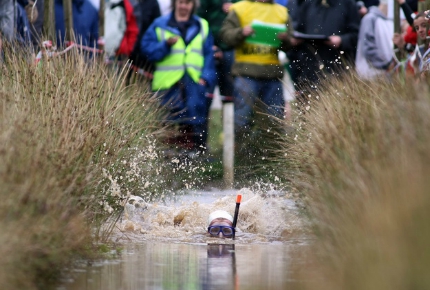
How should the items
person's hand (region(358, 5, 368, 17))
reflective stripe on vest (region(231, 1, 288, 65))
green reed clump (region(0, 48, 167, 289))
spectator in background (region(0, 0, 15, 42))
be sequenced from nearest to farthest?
green reed clump (region(0, 48, 167, 289)) < spectator in background (region(0, 0, 15, 42)) < reflective stripe on vest (region(231, 1, 288, 65)) < person's hand (region(358, 5, 368, 17))

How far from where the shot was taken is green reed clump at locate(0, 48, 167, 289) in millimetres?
6453

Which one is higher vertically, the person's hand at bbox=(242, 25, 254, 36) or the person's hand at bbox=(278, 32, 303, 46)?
the person's hand at bbox=(242, 25, 254, 36)

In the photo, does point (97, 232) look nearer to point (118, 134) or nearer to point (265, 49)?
point (118, 134)

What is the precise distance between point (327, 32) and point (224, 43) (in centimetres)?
129

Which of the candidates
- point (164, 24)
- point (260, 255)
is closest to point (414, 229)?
point (260, 255)

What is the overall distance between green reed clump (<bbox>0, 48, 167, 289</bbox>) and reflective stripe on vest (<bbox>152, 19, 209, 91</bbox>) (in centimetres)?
306

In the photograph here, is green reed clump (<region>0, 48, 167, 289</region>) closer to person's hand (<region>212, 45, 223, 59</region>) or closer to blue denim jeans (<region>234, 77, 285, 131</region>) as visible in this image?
blue denim jeans (<region>234, 77, 285, 131</region>)

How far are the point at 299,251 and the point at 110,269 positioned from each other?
169cm

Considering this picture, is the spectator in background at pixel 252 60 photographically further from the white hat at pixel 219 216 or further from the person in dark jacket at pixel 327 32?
the white hat at pixel 219 216

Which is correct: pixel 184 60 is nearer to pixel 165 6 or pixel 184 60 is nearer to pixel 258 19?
pixel 165 6

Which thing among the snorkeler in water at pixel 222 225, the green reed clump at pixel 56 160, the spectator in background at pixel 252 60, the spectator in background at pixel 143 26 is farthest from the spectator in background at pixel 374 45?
the snorkeler in water at pixel 222 225

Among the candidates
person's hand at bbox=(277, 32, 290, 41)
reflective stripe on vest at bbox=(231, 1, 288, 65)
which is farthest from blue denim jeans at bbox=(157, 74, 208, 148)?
person's hand at bbox=(277, 32, 290, 41)

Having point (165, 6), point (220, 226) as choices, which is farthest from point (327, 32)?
point (220, 226)

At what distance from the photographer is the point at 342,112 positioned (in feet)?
31.0
